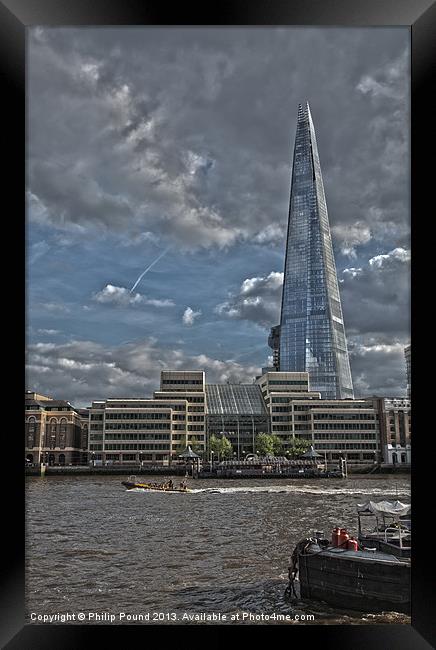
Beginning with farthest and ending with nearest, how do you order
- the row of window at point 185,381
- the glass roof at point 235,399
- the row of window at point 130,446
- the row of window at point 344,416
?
the glass roof at point 235,399 → the row of window at point 185,381 → the row of window at point 344,416 → the row of window at point 130,446

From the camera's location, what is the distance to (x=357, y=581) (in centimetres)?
439

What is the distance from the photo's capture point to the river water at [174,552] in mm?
4703

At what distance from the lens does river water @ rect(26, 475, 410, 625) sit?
4.70 meters

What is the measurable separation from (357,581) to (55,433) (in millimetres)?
25517

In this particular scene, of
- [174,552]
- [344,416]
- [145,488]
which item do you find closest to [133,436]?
[145,488]

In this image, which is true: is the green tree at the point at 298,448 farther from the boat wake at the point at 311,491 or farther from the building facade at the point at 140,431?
the boat wake at the point at 311,491

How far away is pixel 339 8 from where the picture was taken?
2311 millimetres

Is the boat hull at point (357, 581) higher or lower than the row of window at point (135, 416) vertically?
lower

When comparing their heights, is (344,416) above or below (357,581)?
above

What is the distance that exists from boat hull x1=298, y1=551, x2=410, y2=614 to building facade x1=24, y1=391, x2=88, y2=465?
78.2 feet

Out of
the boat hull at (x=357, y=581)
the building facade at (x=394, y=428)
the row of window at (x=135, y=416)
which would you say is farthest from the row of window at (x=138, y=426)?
the boat hull at (x=357, y=581)

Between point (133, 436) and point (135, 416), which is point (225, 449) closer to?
point (133, 436)

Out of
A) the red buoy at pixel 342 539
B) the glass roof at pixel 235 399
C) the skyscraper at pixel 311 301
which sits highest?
the skyscraper at pixel 311 301

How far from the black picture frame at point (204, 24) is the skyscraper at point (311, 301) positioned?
37685 mm
